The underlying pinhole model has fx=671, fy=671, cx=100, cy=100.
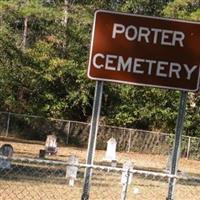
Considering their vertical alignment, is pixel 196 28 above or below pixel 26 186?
above

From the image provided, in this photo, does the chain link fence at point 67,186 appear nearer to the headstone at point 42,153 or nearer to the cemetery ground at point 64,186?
the cemetery ground at point 64,186

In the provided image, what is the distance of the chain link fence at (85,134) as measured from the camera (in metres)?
37.9

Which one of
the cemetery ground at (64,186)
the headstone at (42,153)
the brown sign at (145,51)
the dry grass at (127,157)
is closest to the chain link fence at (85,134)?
the dry grass at (127,157)

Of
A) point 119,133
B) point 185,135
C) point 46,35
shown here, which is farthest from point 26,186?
point 46,35

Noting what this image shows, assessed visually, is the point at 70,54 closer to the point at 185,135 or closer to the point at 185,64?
the point at 185,135

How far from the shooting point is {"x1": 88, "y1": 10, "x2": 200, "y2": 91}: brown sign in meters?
8.15

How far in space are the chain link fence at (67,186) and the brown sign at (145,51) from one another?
633cm

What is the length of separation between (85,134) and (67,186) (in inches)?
827

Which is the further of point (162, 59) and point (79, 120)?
point (79, 120)

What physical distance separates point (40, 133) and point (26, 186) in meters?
22.0

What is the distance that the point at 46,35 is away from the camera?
4516cm

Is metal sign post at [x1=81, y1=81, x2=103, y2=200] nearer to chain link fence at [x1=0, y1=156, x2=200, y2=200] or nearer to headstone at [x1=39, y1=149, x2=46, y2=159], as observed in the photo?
chain link fence at [x1=0, y1=156, x2=200, y2=200]

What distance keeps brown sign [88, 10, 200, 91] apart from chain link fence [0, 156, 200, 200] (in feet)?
20.8

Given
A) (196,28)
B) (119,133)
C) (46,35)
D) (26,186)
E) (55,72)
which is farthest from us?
(46,35)
